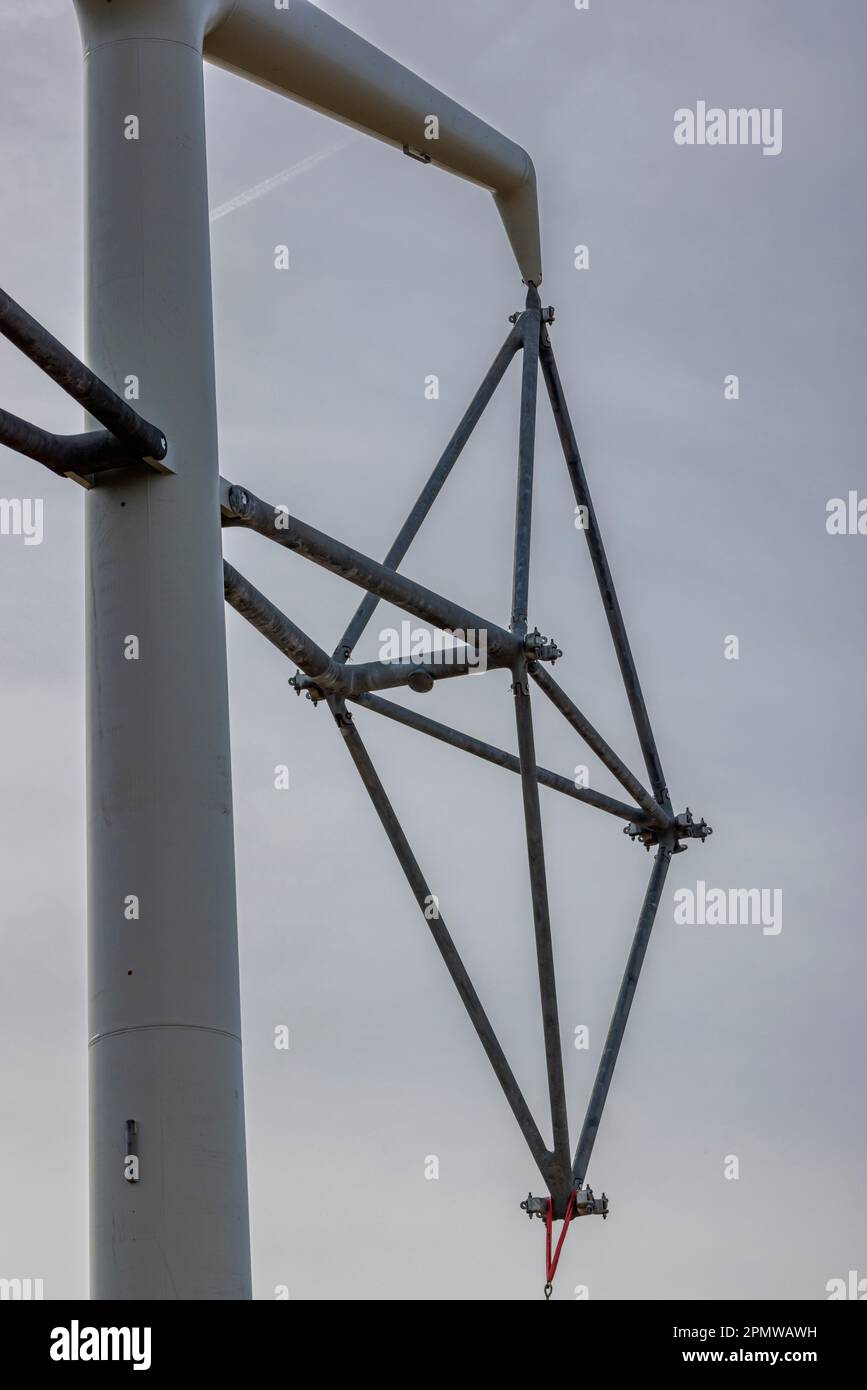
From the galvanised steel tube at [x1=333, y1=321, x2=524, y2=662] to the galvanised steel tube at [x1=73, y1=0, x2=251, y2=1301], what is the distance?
5.22 metres

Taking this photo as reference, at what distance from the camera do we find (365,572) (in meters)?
17.4

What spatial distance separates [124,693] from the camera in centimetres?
1498

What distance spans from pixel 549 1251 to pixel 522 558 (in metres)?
6.54

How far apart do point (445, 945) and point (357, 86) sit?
8114mm

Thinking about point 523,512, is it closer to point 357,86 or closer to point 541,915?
point 541,915

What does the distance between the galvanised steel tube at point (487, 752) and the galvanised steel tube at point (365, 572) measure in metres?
1.45

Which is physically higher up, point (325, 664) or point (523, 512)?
point (523, 512)

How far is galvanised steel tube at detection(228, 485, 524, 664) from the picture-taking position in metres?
16.4

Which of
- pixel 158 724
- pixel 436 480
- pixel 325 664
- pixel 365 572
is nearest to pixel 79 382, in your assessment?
pixel 158 724

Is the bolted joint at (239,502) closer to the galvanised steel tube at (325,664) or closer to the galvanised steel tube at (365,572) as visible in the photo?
the galvanised steel tube at (365,572)

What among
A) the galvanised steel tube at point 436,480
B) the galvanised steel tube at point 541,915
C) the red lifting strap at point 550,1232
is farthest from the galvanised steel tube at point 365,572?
the red lifting strap at point 550,1232

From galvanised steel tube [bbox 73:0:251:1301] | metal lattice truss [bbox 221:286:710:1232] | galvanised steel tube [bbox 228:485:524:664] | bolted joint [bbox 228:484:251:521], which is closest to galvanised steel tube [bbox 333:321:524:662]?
metal lattice truss [bbox 221:286:710:1232]

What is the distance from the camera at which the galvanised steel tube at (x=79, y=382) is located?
1315 centimetres

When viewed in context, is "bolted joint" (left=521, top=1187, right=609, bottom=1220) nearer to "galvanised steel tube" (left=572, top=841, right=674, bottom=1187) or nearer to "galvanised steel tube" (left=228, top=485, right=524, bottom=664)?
"galvanised steel tube" (left=572, top=841, right=674, bottom=1187)
